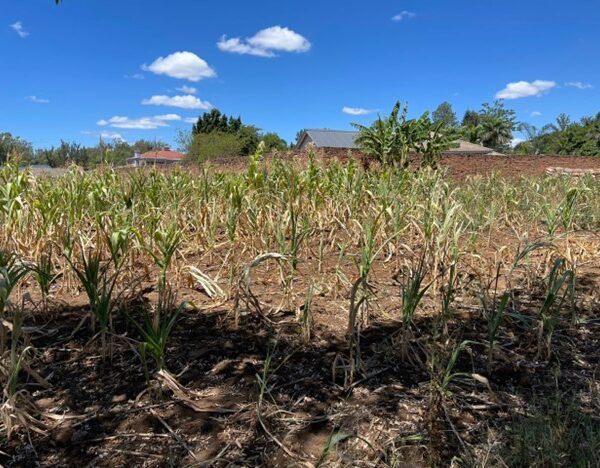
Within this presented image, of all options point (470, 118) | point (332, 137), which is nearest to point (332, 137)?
point (332, 137)

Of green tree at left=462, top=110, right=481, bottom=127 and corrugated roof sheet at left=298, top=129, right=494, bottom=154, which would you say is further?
green tree at left=462, top=110, right=481, bottom=127

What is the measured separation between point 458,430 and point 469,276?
67.1 inches

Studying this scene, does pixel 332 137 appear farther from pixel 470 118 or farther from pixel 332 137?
pixel 470 118

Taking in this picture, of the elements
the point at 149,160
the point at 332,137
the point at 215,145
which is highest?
A: the point at 332,137

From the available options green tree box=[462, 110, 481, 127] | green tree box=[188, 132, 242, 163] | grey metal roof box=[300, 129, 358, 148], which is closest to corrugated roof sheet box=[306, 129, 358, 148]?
grey metal roof box=[300, 129, 358, 148]

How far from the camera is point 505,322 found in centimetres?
239

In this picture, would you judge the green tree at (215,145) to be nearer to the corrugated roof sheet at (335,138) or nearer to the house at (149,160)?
the corrugated roof sheet at (335,138)

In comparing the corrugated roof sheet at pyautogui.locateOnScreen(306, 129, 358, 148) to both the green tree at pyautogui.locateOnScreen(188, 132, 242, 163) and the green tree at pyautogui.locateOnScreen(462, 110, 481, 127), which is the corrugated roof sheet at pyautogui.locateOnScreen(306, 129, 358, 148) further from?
the green tree at pyautogui.locateOnScreen(462, 110, 481, 127)

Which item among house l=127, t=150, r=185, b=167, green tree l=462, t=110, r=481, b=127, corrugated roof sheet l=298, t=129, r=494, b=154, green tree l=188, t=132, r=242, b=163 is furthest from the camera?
green tree l=462, t=110, r=481, b=127

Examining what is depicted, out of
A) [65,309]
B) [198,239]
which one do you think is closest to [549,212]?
[198,239]

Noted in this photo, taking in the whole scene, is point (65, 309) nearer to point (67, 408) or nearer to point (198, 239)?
point (67, 408)

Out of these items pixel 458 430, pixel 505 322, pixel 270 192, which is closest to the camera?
pixel 458 430

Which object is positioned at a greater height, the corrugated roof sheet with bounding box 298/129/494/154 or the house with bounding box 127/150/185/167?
the corrugated roof sheet with bounding box 298/129/494/154

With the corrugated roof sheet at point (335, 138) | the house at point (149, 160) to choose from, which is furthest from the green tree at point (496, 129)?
the house at point (149, 160)
